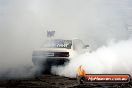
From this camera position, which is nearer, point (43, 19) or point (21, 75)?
point (21, 75)

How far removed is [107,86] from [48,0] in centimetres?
1517

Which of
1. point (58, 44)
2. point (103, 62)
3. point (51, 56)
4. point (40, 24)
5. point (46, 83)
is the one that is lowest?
point (46, 83)

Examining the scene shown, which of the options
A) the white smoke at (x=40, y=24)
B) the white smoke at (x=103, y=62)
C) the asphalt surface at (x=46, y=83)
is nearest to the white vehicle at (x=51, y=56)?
the white smoke at (x=103, y=62)

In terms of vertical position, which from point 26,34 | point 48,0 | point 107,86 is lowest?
point 107,86

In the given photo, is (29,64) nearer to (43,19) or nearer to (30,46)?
(30,46)

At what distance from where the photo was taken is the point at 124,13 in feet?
126

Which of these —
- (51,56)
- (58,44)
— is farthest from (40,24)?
(51,56)

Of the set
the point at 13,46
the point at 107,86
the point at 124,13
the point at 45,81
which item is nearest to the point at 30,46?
the point at 13,46

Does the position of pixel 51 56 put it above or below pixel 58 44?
below

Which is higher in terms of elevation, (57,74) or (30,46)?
(30,46)

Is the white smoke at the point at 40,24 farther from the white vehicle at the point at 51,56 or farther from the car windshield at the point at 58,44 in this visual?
the car windshield at the point at 58,44

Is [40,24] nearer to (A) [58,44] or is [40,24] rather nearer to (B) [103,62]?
(A) [58,44]

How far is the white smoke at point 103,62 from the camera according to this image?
1075 centimetres

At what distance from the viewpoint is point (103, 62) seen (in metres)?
11.0
